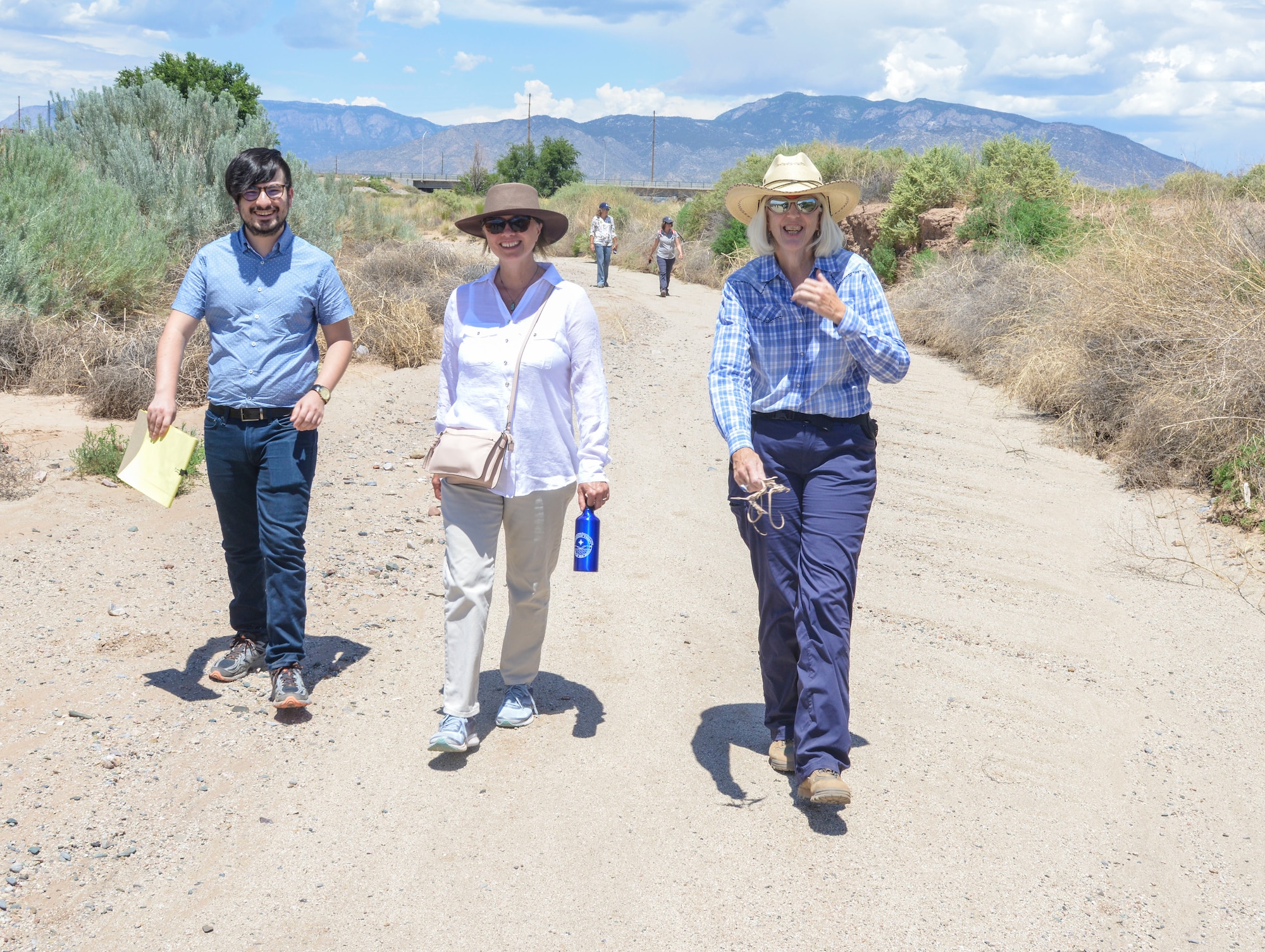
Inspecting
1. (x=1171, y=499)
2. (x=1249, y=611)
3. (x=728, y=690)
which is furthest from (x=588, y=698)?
(x=1171, y=499)

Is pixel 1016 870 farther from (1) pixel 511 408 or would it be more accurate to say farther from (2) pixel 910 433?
(2) pixel 910 433

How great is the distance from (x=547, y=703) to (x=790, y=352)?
1.79 metres

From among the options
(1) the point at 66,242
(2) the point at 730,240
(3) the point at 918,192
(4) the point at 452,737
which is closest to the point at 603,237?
(2) the point at 730,240

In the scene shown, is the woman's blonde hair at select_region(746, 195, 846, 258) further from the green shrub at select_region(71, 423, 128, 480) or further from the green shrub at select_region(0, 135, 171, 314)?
the green shrub at select_region(0, 135, 171, 314)

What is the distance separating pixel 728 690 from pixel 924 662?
1.00m

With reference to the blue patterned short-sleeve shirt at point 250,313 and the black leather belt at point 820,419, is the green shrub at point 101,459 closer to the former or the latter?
the blue patterned short-sleeve shirt at point 250,313

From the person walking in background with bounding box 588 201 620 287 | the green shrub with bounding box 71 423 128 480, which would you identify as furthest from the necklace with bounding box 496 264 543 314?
the person walking in background with bounding box 588 201 620 287

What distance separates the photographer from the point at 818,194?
11.4ft

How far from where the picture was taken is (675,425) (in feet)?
31.6

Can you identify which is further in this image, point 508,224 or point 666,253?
point 666,253

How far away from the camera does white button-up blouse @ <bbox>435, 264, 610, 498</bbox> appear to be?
142 inches

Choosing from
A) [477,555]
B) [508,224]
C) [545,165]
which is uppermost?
[545,165]

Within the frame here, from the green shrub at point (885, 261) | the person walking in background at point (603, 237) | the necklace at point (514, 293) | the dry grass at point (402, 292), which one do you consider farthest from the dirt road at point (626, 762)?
the person walking in background at point (603, 237)

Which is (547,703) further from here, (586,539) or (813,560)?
(813,560)
